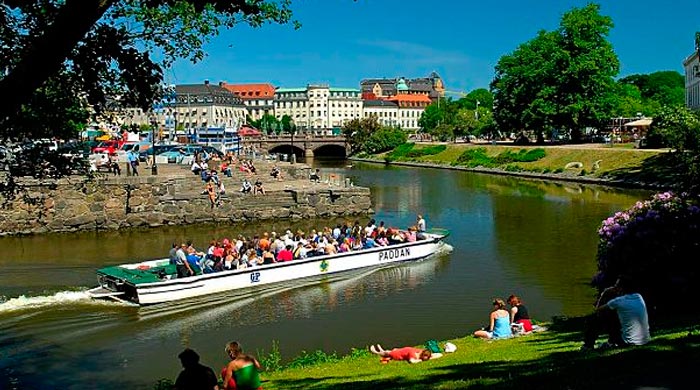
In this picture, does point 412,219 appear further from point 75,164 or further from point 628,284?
point 75,164

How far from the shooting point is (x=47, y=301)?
2025 cm

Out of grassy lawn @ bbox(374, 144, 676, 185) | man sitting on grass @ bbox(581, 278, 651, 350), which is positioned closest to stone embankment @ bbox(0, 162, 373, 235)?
grassy lawn @ bbox(374, 144, 676, 185)

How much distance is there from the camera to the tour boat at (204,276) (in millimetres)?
20453

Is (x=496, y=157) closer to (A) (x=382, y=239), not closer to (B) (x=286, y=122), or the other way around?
(A) (x=382, y=239)

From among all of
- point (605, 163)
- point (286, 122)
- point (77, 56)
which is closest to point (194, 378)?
point (77, 56)

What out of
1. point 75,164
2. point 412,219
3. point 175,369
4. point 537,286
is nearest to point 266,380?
point 175,369

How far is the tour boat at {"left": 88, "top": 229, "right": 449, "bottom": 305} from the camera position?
2045 cm

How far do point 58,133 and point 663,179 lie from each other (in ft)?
154

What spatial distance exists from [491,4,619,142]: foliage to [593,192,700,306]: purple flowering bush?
6145 cm

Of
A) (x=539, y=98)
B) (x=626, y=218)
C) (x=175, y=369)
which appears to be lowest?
(x=175, y=369)

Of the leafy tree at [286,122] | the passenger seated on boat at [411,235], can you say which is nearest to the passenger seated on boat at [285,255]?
the passenger seated on boat at [411,235]

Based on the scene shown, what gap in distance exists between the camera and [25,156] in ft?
39.5

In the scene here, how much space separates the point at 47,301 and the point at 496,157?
64.6 m

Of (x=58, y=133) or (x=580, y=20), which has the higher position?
(x=580, y=20)
